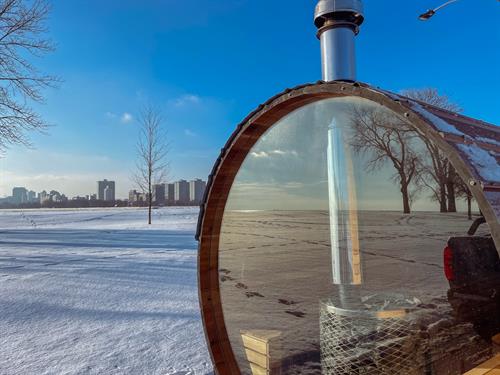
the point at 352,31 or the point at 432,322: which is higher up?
the point at 352,31

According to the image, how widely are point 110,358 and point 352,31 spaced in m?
3.37

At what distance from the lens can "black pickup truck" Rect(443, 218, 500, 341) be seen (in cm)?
288

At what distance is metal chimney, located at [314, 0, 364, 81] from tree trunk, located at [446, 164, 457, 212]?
93 cm

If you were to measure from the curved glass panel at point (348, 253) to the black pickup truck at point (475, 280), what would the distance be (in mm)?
10

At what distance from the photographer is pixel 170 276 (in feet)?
22.3

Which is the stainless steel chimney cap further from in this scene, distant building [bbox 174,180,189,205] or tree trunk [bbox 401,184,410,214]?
distant building [bbox 174,180,189,205]

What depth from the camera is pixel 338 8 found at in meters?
2.56

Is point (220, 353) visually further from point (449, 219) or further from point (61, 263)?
point (61, 263)

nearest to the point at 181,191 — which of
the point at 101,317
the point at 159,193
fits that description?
the point at 159,193

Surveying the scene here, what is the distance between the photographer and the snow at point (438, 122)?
4.55ft

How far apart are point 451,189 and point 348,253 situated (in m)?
0.76

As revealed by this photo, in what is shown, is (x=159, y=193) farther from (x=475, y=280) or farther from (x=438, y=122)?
(x=438, y=122)

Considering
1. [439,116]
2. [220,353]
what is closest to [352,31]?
[439,116]

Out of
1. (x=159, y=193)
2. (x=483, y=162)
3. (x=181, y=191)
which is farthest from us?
(x=181, y=191)
